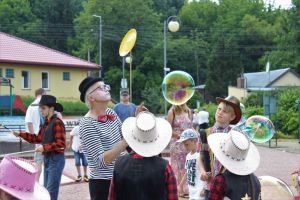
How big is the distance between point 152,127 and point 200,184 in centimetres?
406

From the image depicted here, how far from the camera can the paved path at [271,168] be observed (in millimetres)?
11055

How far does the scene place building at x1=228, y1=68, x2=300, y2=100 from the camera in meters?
59.1

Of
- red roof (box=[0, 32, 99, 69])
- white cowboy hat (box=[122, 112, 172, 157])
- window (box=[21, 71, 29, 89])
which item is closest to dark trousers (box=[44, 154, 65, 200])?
white cowboy hat (box=[122, 112, 172, 157])

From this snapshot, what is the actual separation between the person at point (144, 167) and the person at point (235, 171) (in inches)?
13.4

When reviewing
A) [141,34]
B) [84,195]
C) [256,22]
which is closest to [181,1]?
[256,22]

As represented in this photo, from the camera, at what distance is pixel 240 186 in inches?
160

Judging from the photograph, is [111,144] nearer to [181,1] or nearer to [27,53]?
[27,53]

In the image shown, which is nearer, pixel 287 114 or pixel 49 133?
pixel 49 133

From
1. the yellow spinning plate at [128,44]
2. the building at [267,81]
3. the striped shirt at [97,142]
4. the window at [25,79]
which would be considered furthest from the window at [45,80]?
the striped shirt at [97,142]

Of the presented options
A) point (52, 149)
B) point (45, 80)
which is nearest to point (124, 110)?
point (52, 149)

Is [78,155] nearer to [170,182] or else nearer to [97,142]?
[97,142]

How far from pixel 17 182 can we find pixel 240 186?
5.59 feet

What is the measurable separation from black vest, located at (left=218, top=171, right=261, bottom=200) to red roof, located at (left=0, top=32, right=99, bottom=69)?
35.7 metres

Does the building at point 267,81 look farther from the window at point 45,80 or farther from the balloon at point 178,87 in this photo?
Answer: the balloon at point 178,87
